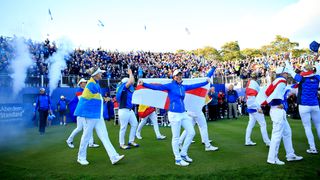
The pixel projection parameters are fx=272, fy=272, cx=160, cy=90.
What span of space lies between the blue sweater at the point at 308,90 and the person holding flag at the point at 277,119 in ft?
4.14

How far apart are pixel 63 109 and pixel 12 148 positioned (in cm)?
954

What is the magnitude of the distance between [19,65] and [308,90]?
17957 mm

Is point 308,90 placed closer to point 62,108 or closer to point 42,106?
point 42,106

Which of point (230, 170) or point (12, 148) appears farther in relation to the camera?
point (12, 148)

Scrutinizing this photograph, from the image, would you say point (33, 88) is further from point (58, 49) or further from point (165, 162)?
point (165, 162)

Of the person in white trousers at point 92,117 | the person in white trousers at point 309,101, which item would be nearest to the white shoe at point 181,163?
the person in white trousers at point 92,117

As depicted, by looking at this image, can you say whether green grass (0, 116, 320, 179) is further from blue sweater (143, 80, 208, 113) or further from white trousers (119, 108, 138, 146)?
blue sweater (143, 80, 208, 113)

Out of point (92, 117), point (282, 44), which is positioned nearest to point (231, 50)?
point (282, 44)

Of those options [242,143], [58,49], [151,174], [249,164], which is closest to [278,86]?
[249,164]

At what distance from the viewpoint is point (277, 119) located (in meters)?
6.49

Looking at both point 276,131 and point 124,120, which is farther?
point 124,120

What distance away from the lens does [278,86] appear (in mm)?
6691

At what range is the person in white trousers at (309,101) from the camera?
751 centimetres

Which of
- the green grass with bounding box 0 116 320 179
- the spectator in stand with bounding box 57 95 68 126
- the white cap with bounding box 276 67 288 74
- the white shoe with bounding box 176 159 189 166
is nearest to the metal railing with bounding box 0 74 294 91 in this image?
the spectator in stand with bounding box 57 95 68 126
